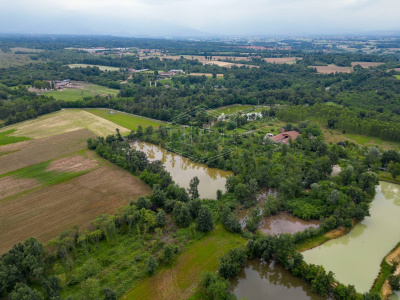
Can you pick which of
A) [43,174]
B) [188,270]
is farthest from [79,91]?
[188,270]

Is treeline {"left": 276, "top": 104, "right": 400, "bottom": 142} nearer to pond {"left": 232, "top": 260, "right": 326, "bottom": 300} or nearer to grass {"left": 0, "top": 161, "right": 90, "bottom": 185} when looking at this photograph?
pond {"left": 232, "top": 260, "right": 326, "bottom": 300}

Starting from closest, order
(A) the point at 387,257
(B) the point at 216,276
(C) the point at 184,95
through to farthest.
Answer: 1. (B) the point at 216,276
2. (A) the point at 387,257
3. (C) the point at 184,95

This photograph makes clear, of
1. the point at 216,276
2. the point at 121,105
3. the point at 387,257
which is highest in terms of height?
the point at 121,105

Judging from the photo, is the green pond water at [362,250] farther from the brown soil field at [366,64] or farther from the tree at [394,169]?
the brown soil field at [366,64]

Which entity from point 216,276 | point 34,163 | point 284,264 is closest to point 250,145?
point 284,264

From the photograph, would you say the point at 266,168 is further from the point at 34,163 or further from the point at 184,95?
the point at 184,95

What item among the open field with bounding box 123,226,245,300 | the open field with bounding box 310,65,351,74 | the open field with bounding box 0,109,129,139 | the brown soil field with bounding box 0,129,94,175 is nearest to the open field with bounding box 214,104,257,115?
the open field with bounding box 0,109,129,139

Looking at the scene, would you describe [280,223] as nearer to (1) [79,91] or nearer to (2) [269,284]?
(2) [269,284]

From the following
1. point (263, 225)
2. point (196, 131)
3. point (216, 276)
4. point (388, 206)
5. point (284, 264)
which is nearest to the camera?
point (216, 276)
